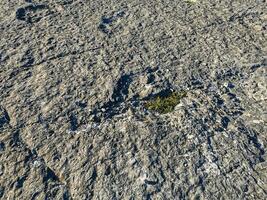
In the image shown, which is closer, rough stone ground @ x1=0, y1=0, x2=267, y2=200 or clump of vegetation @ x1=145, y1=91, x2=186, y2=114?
rough stone ground @ x1=0, y1=0, x2=267, y2=200

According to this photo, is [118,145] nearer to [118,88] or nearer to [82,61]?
[118,88]

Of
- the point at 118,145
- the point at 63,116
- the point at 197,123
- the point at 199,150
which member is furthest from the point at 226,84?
the point at 63,116

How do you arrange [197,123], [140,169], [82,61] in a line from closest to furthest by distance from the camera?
1. [140,169]
2. [197,123]
3. [82,61]

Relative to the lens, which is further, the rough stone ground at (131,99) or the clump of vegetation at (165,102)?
the clump of vegetation at (165,102)
